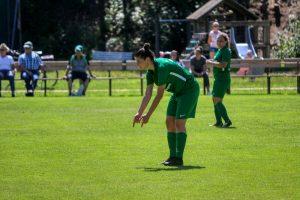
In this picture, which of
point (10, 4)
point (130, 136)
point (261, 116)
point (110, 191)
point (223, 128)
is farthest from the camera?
point (10, 4)

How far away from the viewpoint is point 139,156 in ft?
50.0

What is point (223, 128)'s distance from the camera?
19.9 meters

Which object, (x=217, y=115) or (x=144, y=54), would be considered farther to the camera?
(x=217, y=115)

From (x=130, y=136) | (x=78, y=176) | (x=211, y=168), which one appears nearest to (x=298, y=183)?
(x=211, y=168)

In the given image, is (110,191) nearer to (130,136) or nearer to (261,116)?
(130,136)

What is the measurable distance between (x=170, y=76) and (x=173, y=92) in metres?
0.33

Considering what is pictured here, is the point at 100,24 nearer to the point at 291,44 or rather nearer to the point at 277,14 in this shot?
the point at 277,14

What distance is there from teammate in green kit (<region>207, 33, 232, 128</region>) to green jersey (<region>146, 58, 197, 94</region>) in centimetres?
581

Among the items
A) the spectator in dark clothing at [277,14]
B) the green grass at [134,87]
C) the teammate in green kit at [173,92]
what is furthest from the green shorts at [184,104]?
the spectator in dark clothing at [277,14]

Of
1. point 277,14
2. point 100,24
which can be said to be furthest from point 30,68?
point 277,14

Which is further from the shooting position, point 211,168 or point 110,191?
point 211,168

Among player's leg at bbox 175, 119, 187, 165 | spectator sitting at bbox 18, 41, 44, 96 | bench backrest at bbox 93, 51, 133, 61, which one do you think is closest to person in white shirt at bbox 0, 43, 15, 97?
spectator sitting at bbox 18, 41, 44, 96

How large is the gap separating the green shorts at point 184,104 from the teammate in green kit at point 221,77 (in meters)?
5.73

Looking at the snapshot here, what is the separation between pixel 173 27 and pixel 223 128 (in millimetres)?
33300
